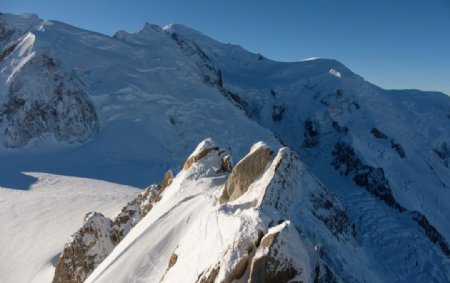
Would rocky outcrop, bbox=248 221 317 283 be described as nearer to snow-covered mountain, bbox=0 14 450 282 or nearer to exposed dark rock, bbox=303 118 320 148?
snow-covered mountain, bbox=0 14 450 282

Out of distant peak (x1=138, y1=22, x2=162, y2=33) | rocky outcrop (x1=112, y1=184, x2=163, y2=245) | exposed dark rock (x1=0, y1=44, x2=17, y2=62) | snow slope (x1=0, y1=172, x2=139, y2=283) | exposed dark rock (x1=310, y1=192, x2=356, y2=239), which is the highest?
distant peak (x1=138, y1=22, x2=162, y2=33)

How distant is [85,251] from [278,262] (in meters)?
11.1

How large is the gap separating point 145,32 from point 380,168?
3591 cm

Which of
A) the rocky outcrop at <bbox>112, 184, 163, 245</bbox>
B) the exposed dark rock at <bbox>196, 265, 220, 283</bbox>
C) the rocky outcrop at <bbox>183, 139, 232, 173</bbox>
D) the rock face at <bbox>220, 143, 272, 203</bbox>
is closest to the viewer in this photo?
the exposed dark rock at <bbox>196, 265, 220, 283</bbox>

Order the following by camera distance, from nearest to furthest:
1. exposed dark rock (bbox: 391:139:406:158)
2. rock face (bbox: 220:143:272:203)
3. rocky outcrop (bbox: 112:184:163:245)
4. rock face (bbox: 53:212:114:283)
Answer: rock face (bbox: 220:143:272:203) < rock face (bbox: 53:212:114:283) < rocky outcrop (bbox: 112:184:163:245) < exposed dark rock (bbox: 391:139:406:158)

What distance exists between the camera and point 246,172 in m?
14.2

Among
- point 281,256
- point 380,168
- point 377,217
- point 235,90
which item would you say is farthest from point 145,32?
point 281,256

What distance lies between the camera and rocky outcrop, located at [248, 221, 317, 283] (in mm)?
8758

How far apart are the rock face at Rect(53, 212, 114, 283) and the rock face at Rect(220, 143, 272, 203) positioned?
21.9 feet

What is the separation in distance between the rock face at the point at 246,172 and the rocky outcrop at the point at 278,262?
15.4 feet

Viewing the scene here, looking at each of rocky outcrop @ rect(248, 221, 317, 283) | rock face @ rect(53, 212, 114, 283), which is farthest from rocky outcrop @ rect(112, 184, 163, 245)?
rocky outcrop @ rect(248, 221, 317, 283)

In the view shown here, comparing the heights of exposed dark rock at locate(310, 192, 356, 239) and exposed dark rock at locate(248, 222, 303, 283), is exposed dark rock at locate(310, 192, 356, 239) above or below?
below

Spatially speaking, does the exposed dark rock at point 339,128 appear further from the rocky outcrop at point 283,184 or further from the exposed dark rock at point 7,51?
the rocky outcrop at point 283,184

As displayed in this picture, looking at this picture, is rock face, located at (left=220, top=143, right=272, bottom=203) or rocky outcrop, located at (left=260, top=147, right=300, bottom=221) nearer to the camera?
→ rocky outcrop, located at (left=260, top=147, right=300, bottom=221)
